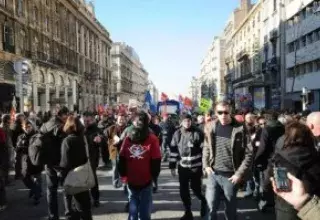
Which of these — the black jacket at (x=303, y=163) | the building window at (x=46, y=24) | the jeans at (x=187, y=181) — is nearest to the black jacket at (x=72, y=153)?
the jeans at (x=187, y=181)

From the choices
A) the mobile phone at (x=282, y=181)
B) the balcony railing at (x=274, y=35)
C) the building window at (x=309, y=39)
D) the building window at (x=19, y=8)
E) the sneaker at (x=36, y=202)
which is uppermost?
the building window at (x=19, y=8)

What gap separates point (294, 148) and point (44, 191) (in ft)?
25.1

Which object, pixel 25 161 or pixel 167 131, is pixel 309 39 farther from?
pixel 25 161

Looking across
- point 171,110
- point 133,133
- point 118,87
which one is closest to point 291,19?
point 171,110

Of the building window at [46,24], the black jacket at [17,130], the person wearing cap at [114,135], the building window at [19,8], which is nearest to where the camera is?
the person wearing cap at [114,135]

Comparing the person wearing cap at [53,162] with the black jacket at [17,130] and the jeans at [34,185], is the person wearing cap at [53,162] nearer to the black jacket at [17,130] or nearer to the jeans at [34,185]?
the jeans at [34,185]

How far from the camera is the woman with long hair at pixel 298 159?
378cm

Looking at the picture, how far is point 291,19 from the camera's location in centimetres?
3822

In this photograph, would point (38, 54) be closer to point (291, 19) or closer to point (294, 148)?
point (291, 19)

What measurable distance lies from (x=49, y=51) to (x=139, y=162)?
4002cm

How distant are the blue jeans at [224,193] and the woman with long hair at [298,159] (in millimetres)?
1425

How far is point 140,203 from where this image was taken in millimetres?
5852

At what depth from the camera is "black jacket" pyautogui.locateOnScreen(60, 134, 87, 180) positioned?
6129 millimetres

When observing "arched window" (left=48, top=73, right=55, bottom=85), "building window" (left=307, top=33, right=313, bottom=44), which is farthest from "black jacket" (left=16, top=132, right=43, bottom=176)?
"arched window" (left=48, top=73, right=55, bottom=85)
